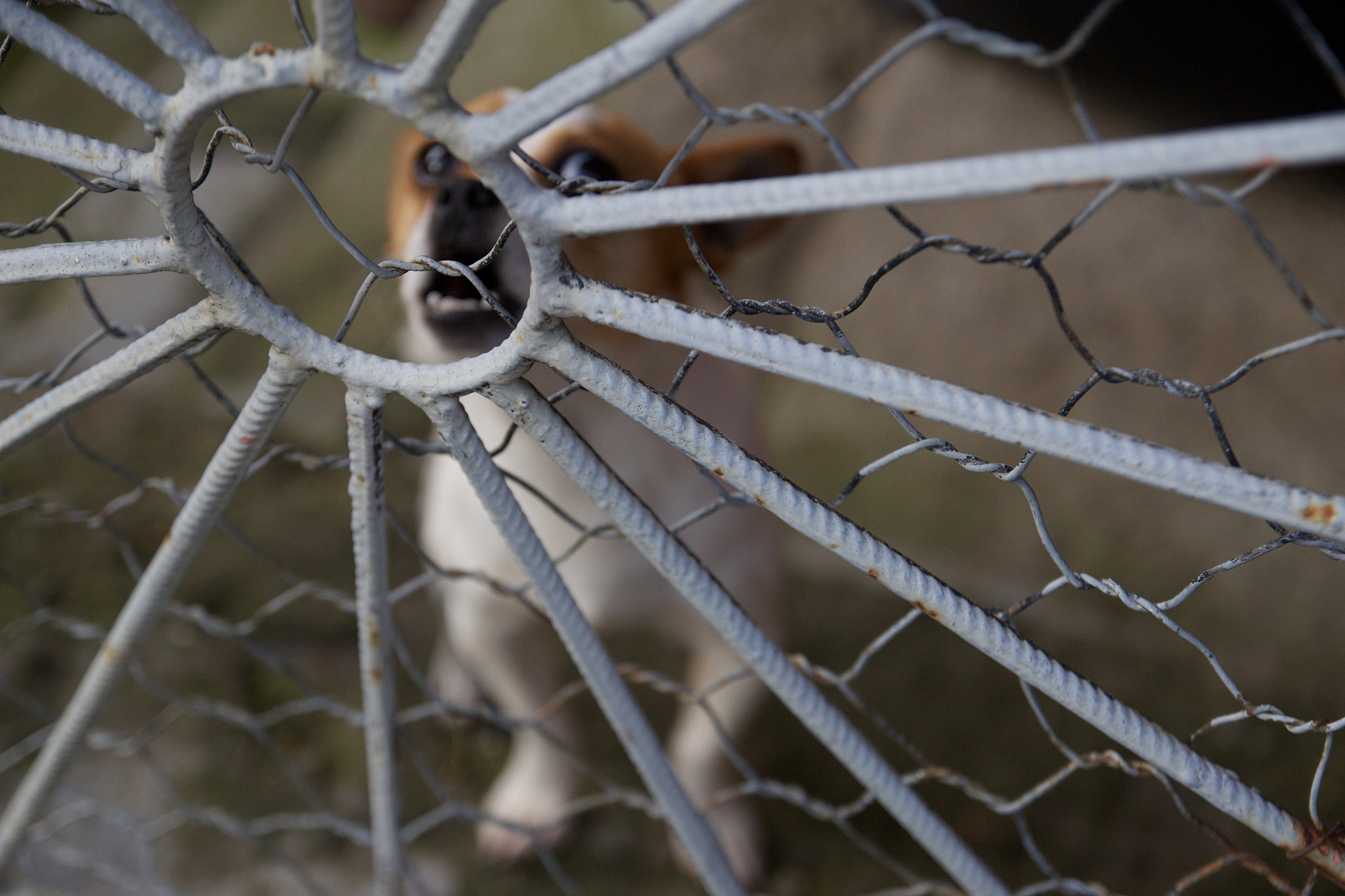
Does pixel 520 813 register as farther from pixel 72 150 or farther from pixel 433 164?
pixel 72 150

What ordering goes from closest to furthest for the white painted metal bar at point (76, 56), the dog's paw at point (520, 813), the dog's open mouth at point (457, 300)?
the white painted metal bar at point (76, 56) < the dog's open mouth at point (457, 300) < the dog's paw at point (520, 813)

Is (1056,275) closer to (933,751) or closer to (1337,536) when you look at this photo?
(933,751)

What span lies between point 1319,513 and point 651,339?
37 centimetres

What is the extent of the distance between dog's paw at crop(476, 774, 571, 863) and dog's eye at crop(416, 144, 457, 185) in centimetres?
94


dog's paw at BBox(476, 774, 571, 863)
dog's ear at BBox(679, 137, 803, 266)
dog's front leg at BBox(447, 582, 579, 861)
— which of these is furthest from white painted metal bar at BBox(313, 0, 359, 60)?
dog's paw at BBox(476, 774, 571, 863)

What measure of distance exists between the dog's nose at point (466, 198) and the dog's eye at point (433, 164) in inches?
3.2

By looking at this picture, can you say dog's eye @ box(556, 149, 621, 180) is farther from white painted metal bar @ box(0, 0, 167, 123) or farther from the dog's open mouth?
white painted metal bar @ box(0, 0, 167, 123)

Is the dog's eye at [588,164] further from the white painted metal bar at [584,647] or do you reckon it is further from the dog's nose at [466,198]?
the white painted metal bar at [584,647]

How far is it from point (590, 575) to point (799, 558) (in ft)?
2.66

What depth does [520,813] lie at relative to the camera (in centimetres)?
145

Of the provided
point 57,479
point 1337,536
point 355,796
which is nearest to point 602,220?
point 1337,536

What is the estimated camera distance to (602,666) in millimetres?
702

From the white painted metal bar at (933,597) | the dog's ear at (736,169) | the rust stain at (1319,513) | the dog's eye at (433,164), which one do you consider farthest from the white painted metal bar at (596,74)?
the dog's ear at (736,169)

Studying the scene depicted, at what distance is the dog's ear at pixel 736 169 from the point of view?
44.7 inches
